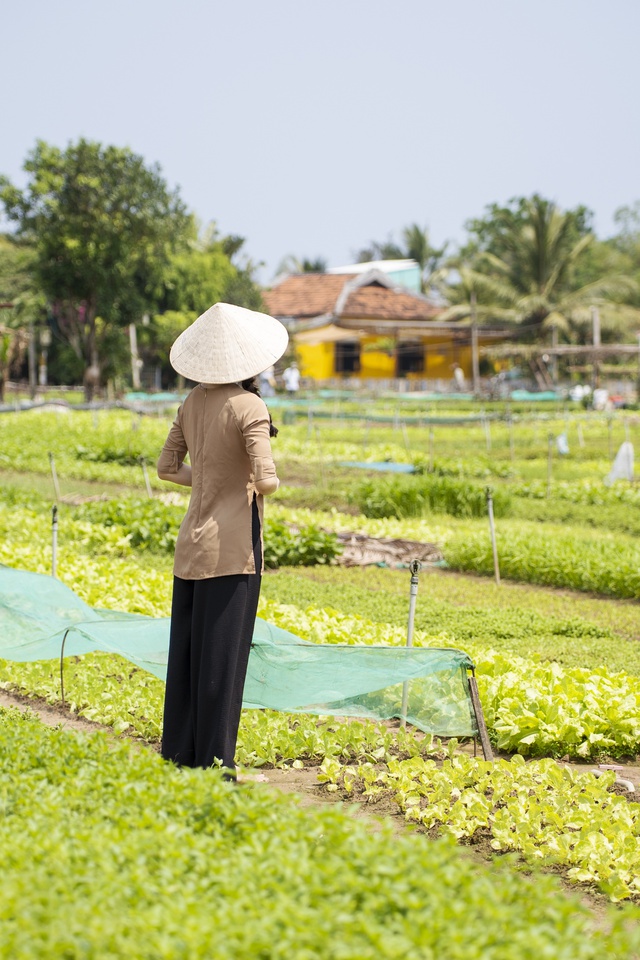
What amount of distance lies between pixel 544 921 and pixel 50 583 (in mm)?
5064

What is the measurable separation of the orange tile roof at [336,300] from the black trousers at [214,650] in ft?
140

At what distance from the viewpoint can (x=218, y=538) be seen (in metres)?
4.38

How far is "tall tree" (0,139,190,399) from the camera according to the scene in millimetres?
34531

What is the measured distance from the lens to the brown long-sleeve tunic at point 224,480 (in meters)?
4.36

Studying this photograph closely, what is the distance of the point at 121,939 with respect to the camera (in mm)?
2260

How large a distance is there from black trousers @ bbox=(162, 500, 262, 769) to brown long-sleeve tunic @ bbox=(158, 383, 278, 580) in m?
0.08

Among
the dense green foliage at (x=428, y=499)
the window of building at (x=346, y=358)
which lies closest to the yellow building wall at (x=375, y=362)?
the window of building at (x=346, y=358)

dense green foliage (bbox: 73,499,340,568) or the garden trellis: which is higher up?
the garden trellis

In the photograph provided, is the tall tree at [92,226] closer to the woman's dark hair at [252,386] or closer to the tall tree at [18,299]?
the tall tree at [18,299]

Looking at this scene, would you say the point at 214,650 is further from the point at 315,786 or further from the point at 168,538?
the point at 168,538

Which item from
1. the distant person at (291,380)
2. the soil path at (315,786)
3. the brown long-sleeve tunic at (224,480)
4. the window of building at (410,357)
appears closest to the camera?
the soil path at (315,786)

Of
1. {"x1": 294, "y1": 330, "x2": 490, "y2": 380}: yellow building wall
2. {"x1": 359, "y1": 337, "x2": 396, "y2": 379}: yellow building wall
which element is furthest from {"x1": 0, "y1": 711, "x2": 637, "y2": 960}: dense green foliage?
{"x1": 359, "y1": 337, "x2": 396, "y2": 379}: yellow building wall

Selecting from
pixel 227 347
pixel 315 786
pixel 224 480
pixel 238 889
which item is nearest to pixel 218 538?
pixel 224 480

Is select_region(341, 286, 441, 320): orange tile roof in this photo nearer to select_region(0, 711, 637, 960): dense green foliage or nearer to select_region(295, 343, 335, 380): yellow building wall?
select_region(295, 343, 335, 380): yellow building wall
